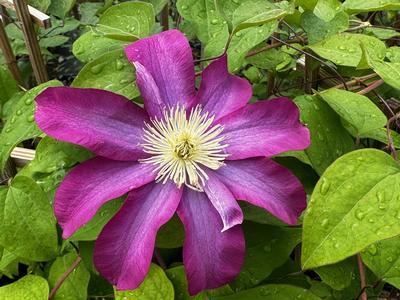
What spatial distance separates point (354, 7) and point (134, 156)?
1.34 ft

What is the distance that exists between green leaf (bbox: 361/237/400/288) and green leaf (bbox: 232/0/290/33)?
0.31 metres

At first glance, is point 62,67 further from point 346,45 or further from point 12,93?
point 346,45

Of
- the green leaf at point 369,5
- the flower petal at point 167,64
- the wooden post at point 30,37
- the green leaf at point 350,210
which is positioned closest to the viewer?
the green leaf at point 350,210

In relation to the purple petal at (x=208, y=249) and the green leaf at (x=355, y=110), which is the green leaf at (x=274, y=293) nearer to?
the purple petal at (x=208, y=249)

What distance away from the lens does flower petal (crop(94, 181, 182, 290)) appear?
523 mm

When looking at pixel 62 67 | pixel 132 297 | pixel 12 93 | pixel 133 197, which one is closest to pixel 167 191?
pixel 133 197

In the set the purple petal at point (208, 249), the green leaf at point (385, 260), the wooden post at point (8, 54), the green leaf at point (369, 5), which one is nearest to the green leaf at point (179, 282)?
the purple petal at point (208, 249)

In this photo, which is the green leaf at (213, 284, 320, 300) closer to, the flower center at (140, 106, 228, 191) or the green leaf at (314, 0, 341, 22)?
the flower center at (140, 106, 228, 191)

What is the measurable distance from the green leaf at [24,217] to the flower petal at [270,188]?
23cm

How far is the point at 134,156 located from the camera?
0.58 metres

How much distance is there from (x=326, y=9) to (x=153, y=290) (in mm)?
451

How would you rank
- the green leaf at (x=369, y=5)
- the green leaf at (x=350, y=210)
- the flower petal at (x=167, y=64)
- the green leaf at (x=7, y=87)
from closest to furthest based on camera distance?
the green leaf at (x=350, y=210) < the flower petal at (x=167, y=64) < the green leaf at (x=369, y=5) < the green leaf at (x=7, y=87)

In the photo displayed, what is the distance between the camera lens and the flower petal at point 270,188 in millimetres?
542

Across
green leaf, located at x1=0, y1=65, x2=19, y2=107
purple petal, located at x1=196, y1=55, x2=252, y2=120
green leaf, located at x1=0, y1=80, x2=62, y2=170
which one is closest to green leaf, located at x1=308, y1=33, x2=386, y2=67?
purple petal, located at x1=196, y1=55, x2=252, y2=120
